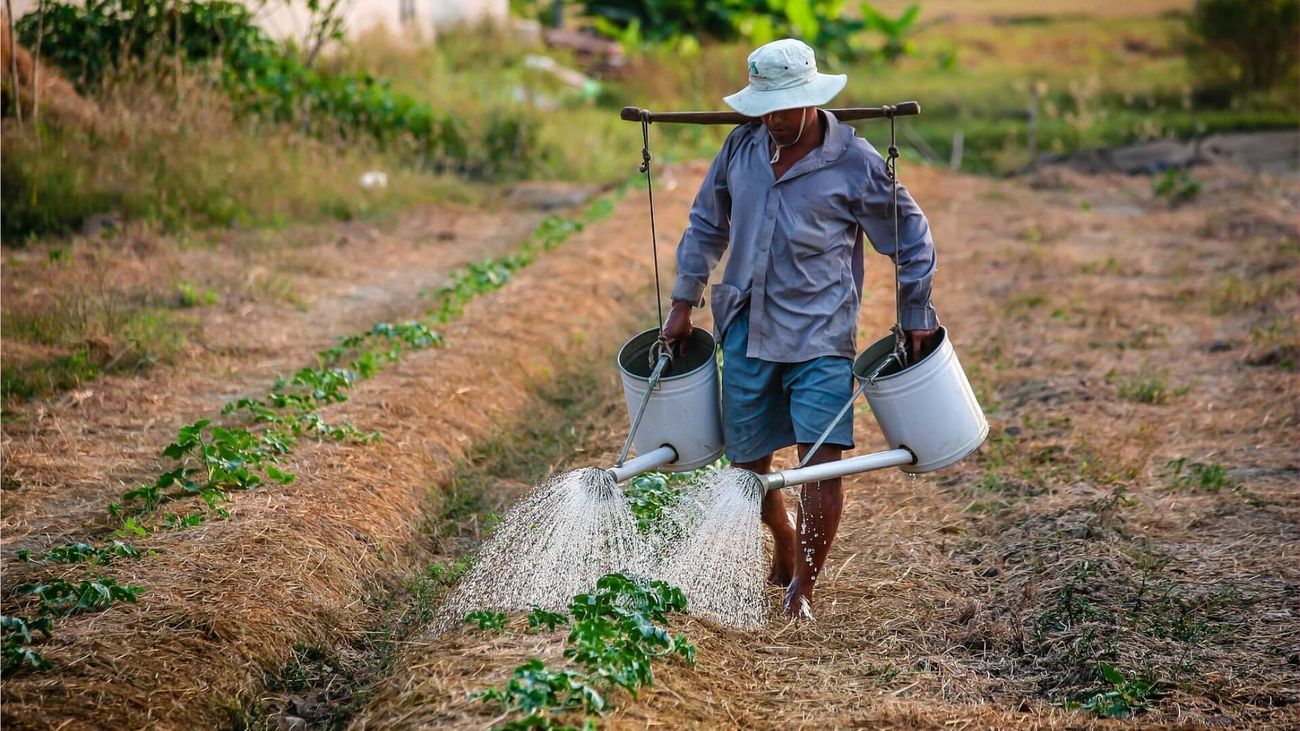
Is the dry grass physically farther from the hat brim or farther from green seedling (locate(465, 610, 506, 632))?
the hat brim

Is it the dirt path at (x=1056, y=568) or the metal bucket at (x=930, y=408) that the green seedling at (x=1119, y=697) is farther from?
the metal bucket at (x=930, y=408)

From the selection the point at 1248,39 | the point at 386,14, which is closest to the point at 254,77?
the point at 386,14

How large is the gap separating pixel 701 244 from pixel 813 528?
92cm

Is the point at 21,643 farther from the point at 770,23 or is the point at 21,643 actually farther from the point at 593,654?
the point at 770,23

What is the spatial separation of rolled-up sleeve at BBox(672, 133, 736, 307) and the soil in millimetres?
1004

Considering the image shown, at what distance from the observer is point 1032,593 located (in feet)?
13.9

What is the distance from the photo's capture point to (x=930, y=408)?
382cm

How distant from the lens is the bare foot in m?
4.01

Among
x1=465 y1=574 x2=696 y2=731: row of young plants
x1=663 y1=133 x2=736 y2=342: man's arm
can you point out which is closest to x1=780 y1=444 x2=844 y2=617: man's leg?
x1=465 y1=574 x2=696 y2=731: row of young plants

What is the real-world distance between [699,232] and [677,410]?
546 millimetres

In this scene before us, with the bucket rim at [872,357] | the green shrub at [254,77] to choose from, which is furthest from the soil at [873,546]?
the green shrub at [254,77]

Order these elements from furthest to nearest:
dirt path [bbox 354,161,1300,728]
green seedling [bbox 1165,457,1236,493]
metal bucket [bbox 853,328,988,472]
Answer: green seedling [bbox 1165,457,1236,493]
metal bucket [bbox 853,328,988,472]
dirt path [bbox 354,161,1300,728]

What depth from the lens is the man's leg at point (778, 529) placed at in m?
4.04

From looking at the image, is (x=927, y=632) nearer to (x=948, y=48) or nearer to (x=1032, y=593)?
(x=1032, y=593)
